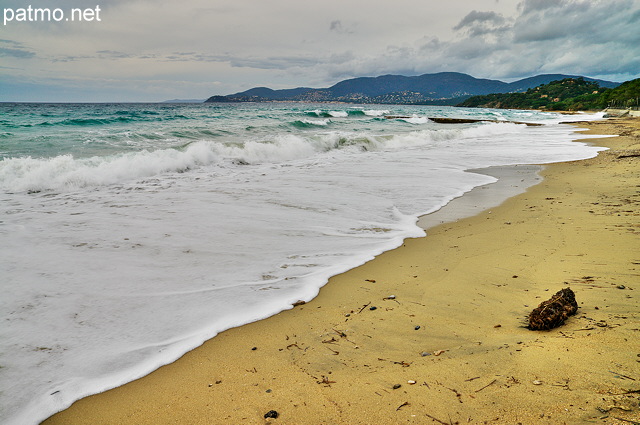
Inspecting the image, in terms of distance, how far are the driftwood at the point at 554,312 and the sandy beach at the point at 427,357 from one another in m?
0.06

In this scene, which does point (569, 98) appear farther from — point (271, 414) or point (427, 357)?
point (271, 414)

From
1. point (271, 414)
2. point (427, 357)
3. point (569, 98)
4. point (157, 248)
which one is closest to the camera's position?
point (271, 414)

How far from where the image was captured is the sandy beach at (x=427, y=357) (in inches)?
75.4

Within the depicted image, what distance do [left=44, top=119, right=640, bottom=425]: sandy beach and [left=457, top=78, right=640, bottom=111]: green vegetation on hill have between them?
262 feet

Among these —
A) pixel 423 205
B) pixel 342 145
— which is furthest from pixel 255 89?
pixel 423 205

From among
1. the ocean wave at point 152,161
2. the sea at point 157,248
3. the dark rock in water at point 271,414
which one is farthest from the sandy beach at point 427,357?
the ocean wave at point 152,161

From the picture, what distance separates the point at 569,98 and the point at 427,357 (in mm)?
129184

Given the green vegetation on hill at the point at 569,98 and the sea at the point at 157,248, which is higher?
the green vegetation on hill at the point at 569,98

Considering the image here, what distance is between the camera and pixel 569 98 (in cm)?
10512

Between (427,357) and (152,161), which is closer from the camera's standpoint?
(427,357)

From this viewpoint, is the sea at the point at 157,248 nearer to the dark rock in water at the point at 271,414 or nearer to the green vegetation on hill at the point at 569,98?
the dark rock in water at the point at 271,414

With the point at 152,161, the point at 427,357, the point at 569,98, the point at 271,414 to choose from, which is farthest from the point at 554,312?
the point at 569,98

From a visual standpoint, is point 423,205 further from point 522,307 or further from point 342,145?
point 342,145

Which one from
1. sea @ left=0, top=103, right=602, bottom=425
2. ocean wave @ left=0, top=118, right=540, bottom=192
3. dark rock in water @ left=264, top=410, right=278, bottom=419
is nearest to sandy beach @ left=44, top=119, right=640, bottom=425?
dark rock in water @ left=264, top=410, right=278, bottom=419
